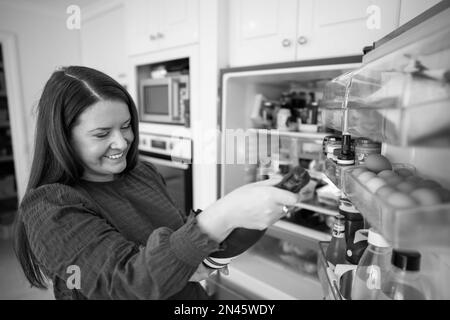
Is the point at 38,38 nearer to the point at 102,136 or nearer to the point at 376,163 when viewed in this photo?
the point at 102,136

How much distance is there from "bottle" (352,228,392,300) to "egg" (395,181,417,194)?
0.33ft

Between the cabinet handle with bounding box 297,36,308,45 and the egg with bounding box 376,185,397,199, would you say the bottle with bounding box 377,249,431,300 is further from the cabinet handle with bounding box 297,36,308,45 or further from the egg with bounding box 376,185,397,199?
the cabinet handle with bounding box 297,36,308,45

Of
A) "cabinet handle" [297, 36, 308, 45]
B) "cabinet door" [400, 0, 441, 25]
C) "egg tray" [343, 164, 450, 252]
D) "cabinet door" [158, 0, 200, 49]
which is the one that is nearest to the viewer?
"egg tray" [343, 164, 450, 252]

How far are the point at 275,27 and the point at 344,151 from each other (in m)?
0.81

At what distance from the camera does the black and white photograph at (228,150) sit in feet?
1.31

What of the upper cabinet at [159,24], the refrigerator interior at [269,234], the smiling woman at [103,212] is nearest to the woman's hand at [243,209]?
the smiling woman at [103,212]

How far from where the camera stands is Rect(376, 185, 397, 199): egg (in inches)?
13.9

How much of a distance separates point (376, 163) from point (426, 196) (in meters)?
0.18

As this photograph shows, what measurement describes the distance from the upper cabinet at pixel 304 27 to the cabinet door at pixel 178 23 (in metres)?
0.19

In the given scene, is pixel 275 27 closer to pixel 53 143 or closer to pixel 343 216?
pixel 343 216

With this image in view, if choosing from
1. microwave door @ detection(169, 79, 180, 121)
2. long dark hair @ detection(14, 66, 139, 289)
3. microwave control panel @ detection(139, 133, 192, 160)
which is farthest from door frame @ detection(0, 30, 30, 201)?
long dark hair @ detection(14, 66, 139, 289)

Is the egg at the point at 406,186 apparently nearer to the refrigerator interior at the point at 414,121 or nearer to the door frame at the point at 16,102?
the refrigerator interior at the point at 414,121

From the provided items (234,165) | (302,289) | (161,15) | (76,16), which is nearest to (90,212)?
(76,16)

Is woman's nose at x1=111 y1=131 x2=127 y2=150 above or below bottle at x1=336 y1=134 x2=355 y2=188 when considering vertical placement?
above
